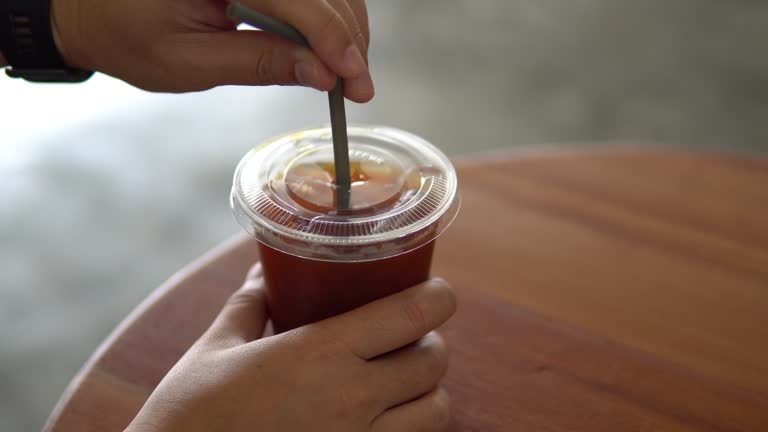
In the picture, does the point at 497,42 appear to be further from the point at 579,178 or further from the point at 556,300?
the point at 556,300

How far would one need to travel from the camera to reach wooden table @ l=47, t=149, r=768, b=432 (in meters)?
0.85

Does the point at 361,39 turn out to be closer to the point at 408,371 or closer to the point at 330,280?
the point at 330,280

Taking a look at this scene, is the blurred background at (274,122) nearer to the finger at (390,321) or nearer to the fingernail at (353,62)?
the finger at (390,321)

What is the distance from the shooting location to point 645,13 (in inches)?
144

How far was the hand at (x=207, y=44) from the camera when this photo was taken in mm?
737

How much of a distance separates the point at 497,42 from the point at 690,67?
0.89 m

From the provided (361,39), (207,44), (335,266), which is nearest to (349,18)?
(361,39)

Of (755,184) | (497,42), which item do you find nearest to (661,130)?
(497,42)

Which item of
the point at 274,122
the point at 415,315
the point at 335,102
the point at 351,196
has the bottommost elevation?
the point at 274,122

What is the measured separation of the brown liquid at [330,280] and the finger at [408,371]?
72 mm

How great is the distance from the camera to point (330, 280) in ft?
2.57

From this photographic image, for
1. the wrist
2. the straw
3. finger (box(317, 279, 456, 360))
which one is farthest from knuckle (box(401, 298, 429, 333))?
the wrist

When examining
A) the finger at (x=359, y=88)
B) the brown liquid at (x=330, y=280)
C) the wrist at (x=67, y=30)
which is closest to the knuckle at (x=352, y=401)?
the brown liquid at (x=330, y=280)

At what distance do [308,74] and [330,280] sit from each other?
0.23m
